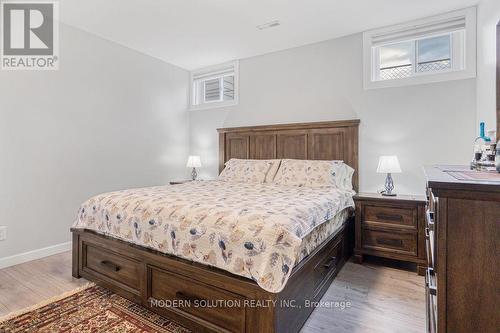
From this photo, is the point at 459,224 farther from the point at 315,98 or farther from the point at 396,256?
the point at 315,98

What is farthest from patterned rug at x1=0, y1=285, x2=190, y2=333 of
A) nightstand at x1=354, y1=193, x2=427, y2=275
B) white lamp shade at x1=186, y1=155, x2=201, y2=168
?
white lamp shade at x1=186, y1=155, x2=201, y2=168

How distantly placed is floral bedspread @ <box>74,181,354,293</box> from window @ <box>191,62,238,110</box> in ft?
8.82

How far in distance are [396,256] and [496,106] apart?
5.08 feet

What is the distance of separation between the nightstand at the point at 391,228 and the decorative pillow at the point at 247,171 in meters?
1.23

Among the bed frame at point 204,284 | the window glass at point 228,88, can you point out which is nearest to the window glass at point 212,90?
the window glass at point 228,88

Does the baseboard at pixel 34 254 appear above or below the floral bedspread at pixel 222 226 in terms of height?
below

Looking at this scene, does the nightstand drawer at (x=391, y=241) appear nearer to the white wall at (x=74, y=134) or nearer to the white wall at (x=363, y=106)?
the white wall at (x=363, y=106)

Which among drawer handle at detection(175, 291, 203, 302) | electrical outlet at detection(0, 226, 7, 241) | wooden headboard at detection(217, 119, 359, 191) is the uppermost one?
wooden headboard at detection(217, 119, 359, 191)

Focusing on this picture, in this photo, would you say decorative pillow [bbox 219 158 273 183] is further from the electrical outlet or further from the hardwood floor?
the electrical outlet

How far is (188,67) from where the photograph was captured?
480cm

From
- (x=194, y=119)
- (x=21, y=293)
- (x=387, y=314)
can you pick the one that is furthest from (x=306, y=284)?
(x=194, y=119)

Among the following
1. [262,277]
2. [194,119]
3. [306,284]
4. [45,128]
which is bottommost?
[306,284]

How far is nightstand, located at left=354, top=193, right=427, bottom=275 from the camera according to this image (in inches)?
102

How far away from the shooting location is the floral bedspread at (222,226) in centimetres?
145
